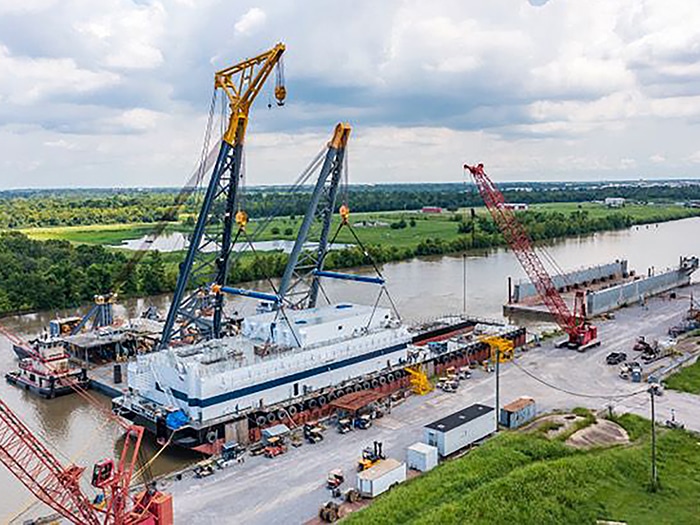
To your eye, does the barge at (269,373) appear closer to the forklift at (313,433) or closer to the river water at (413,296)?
the forklift at (313,433)

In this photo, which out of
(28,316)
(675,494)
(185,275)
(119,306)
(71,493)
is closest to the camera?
(71,493)

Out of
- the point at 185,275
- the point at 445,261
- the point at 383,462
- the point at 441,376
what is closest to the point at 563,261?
the point at 445,261

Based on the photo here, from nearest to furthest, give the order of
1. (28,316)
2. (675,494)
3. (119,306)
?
(675,494)
(28,316)
(119,306)

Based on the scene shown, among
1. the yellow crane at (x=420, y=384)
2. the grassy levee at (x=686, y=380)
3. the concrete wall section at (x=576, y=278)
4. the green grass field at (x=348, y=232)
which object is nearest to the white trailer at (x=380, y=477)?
the yellow crane at (x=420, y=384)

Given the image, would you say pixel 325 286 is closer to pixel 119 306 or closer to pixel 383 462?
pixel 119 306

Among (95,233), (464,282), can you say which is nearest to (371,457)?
(464,282)

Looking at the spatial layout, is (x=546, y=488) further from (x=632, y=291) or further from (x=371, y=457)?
(x=632, y=291)

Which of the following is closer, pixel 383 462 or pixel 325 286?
pixel 383 462

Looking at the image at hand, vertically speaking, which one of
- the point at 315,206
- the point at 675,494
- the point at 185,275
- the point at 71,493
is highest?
the point at 315,206
